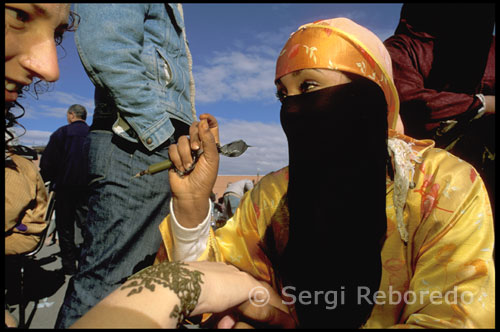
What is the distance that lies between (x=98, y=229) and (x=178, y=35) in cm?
133

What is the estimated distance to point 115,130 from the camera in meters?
1.61

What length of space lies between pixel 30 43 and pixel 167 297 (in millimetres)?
893

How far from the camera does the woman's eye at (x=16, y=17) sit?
31.8 inches

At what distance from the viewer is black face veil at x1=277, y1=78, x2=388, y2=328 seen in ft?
3.78

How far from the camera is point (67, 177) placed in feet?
12.6

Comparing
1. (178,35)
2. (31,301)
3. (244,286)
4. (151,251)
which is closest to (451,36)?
(178,35)

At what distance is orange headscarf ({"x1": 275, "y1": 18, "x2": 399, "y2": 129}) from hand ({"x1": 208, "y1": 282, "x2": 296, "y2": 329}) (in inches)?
41.6

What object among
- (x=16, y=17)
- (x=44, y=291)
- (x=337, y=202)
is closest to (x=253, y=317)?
(x=337, y=202)

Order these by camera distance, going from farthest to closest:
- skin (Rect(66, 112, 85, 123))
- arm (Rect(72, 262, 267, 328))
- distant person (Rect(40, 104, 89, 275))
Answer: skin (Rect(66, 112, 85, 123)), distant person (Rect(40, 104, 89, 275)), arm (Rect(72, 262, 267, 328))

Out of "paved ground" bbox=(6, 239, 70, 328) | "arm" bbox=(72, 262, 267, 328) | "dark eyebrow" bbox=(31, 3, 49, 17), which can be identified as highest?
"dark eyebrow" bbox=(31, 3, 49, 17)

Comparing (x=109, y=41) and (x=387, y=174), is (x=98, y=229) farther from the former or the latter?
(x=387, y=174)

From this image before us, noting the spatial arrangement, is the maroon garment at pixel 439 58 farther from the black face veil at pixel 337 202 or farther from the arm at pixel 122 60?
the arm at pixel 122 60

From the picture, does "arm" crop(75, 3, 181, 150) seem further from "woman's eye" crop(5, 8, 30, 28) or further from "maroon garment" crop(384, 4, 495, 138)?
"maroon garment" crop(384, 4, 495, 138)

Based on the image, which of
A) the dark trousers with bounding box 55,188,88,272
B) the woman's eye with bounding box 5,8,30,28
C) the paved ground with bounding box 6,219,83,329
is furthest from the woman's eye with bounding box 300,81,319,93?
the dark trousers with bounding box 55,188,88,272
